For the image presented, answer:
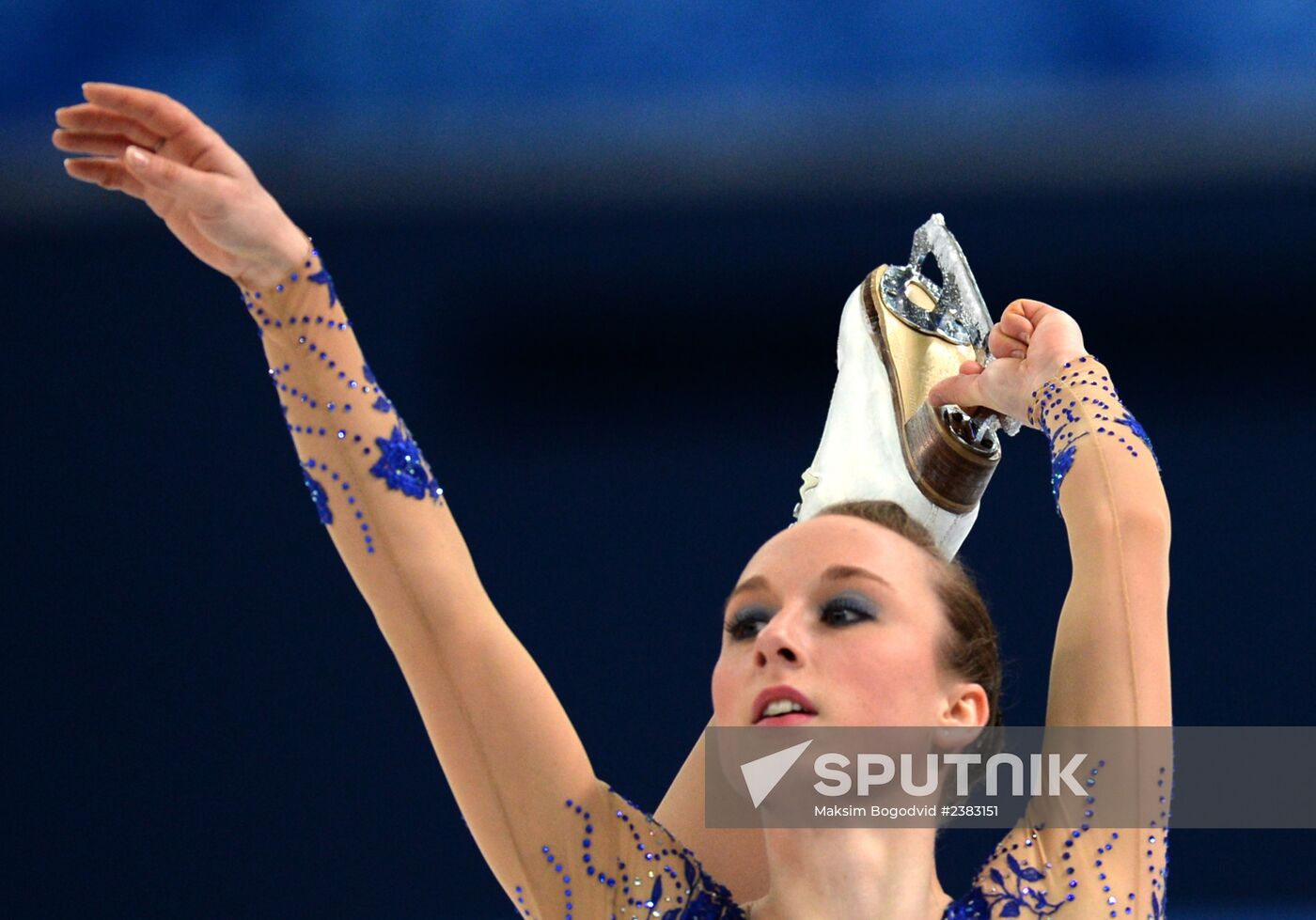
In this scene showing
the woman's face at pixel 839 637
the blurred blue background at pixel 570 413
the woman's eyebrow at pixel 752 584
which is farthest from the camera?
the blurred blue background at pixel 570 413

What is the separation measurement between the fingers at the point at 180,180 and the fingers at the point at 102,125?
1cm

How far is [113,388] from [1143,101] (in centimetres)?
195

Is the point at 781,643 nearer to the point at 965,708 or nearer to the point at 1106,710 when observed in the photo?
the point at 965,708

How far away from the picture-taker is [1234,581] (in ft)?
10.1

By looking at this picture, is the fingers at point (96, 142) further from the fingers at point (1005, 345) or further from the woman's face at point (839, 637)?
the fingers at point (1005, 345)

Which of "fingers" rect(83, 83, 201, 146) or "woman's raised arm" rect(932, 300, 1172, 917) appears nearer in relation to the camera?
"fingers" rect(83, 83, 201, 146)

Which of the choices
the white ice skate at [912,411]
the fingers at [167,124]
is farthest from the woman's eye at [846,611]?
the fingers at [167,124]

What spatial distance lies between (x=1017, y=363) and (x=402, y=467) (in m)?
0.77

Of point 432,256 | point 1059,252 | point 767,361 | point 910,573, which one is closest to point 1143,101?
point 1059,252

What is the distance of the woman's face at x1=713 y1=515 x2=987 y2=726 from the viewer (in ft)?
5.36

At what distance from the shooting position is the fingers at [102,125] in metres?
1.43

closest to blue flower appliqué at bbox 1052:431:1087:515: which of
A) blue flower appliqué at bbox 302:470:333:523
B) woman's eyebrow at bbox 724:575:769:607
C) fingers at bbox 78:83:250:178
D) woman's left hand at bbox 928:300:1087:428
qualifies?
woman's left hand at bbox 928:300:1087:428

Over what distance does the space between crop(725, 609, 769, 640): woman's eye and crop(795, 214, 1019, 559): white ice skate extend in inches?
12.8

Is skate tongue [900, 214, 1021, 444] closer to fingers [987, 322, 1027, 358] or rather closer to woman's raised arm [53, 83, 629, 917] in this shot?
fingers [987, 322, 1027, 358]
